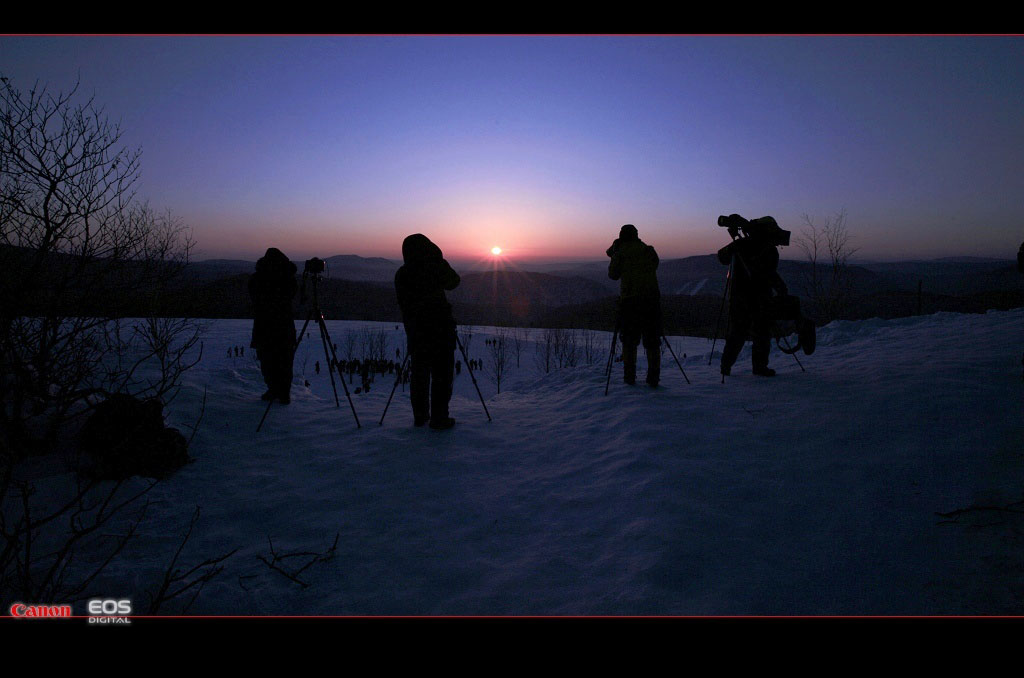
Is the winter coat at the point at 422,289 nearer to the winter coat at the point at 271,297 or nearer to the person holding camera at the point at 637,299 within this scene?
the winter coat at the point at 271,297

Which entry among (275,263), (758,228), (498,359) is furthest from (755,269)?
(498,359)

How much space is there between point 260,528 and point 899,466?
4.80 meters

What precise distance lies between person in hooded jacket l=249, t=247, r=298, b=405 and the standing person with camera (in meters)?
6.66

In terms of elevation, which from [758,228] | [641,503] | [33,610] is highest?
[758,228]

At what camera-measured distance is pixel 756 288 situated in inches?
250

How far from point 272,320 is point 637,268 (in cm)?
561

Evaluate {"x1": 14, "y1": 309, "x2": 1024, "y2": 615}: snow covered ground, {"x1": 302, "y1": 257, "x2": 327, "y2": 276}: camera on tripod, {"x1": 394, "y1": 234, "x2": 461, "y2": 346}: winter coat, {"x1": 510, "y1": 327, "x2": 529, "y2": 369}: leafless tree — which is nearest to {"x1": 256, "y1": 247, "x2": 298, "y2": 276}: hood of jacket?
{"x1": 302, "y1": 257, "x2": 327, "y2": 276}: camera on tripod

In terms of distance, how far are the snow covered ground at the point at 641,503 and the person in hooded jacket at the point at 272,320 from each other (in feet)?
1.93

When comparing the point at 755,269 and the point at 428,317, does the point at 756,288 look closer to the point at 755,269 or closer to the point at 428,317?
the point at 755,269

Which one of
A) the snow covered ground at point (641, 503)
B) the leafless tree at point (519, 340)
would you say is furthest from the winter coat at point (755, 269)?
the leafless tree at point (519, 340)

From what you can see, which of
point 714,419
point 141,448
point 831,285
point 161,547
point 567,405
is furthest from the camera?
point 831,285

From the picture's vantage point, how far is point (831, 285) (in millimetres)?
18250
